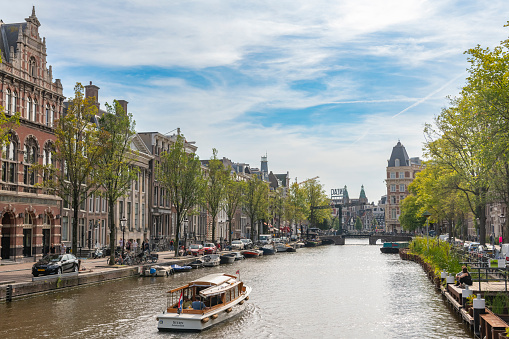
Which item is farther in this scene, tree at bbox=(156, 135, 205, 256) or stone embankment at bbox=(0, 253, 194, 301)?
tree at bbox=(156, 135, 205, 256)

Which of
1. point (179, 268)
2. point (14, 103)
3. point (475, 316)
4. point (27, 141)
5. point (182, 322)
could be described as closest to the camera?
point (475, 316)

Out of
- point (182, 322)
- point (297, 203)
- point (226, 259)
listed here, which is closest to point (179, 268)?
point (226, 259)

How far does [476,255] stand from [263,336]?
3481 centimetres

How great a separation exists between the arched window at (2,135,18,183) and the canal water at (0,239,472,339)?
48.3 feet

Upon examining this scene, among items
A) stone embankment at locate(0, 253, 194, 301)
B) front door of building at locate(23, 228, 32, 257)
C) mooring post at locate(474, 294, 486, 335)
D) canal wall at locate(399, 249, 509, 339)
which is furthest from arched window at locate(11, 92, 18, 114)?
mooring post at locate(474, 294, 486, 335)

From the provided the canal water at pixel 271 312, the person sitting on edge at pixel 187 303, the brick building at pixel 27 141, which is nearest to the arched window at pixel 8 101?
the brick building at pixel 27 141

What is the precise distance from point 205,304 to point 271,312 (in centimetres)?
606

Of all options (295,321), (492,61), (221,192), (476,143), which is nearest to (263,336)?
(295,321)

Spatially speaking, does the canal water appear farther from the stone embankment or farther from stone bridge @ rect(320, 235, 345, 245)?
stone bridge @ rect(320, 235, 345, 245)

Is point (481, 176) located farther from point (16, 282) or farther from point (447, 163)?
point (16, 282)

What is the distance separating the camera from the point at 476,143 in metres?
39.4

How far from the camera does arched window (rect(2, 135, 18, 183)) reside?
50.5 metres

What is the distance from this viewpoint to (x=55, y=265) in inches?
1598

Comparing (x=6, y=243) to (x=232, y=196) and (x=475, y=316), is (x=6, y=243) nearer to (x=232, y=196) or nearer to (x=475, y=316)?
(x=475, y=316)
